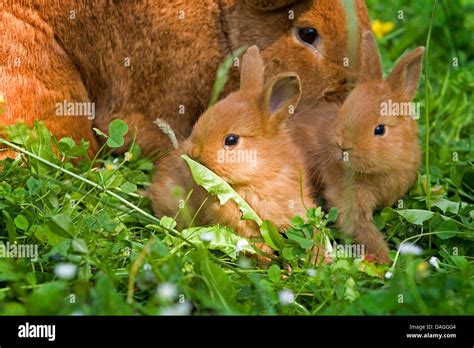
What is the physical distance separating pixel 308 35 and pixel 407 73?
2.50ft

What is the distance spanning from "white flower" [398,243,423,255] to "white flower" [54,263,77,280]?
1.55m

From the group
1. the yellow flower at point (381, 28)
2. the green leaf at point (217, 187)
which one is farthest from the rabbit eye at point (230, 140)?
the yellow flower at point (381, 28)

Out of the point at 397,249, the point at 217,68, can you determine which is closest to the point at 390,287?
the point at 397,249

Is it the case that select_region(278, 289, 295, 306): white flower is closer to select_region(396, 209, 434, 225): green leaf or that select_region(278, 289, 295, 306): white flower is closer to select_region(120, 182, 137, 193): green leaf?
select_region(396, 209, 434, 225): green leaf

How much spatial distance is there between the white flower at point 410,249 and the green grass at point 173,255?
0.16 feet

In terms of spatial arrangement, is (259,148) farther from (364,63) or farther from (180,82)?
(180,82)

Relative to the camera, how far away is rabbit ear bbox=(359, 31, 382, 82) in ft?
14.3

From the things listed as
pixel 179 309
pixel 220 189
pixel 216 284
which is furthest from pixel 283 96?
pixel 179 309

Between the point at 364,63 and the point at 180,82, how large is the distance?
1.28m

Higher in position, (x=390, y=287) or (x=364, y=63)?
(x=364, y=63)

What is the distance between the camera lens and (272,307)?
3.48 m

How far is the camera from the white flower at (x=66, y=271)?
Answer: 11.4ft

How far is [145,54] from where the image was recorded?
5.07m
